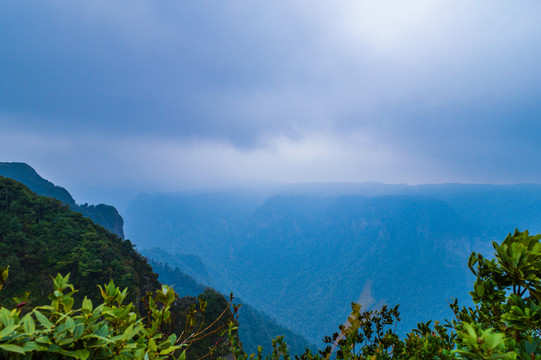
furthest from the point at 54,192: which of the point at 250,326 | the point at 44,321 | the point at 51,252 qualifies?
the point at 44,321

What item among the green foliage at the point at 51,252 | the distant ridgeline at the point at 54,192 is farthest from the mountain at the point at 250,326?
the green foliage at the point at 51,252

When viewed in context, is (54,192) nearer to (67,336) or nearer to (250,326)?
(250,326)

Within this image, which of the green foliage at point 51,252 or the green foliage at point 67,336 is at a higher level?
the green foliage at point 67,336

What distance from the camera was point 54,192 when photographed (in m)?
81.2

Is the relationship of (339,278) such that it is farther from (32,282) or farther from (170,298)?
(170,298)

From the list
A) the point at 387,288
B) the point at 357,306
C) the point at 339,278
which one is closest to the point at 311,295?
the point at 339,278

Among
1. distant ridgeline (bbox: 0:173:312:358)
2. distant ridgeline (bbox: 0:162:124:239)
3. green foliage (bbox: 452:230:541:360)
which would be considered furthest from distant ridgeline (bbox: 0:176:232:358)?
distant ridgeline (bbox: 0:162:124:239)

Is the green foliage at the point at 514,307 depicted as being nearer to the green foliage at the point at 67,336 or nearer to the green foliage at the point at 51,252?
the green foliage at the point at 67,336

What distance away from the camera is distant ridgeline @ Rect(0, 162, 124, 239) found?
261 feet

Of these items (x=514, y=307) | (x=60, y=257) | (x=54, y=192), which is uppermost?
(x=514, y=307)

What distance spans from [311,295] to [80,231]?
176499mm

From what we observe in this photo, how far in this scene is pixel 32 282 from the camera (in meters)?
20.9

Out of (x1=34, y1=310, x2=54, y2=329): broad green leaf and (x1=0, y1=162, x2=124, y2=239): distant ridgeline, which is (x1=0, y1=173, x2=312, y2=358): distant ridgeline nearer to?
(x1=34, y1=310, x2=54, y2=329): broad green leaf

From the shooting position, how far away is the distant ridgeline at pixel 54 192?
7950cm
